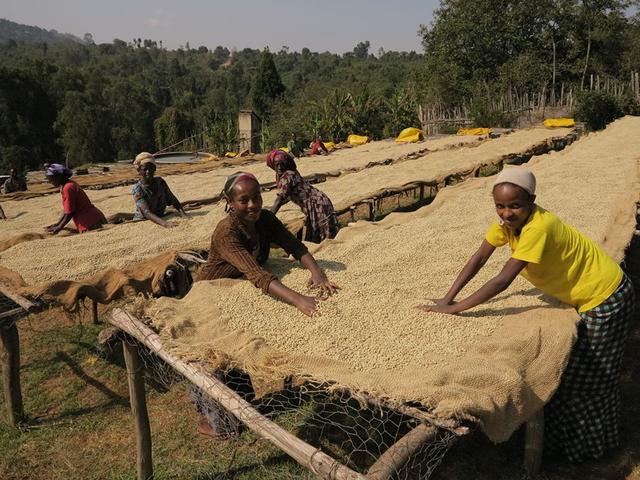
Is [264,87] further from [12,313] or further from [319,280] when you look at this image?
[319,280]

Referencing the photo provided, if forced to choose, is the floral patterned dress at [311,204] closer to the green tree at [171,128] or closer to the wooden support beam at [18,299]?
the wooden support beam at [18,299]

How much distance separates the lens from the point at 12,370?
9.93 feet

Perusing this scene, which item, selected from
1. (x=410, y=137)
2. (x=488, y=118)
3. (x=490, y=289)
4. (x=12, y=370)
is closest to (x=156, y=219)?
(x=12, y=370)

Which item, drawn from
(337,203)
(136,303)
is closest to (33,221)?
(337,203)

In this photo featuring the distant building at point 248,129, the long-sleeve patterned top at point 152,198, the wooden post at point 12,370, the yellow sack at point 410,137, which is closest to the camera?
the wooden post at point 12,370

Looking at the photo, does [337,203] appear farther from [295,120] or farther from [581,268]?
[295,120]

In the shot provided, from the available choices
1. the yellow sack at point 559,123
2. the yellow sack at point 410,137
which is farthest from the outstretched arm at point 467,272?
the yellow sack at point 559,123

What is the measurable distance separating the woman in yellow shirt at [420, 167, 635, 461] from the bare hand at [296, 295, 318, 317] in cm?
51

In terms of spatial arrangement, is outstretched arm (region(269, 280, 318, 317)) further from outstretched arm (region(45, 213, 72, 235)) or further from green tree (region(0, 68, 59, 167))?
green tree (region(0, 68, 59, 167))

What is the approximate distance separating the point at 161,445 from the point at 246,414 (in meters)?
1.37

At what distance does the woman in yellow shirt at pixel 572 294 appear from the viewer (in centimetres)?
210

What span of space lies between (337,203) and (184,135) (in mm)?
30018

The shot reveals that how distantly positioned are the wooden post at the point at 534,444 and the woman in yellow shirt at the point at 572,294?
7.5 inches

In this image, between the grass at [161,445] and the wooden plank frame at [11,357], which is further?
the wooden plank frame at [11,357]
